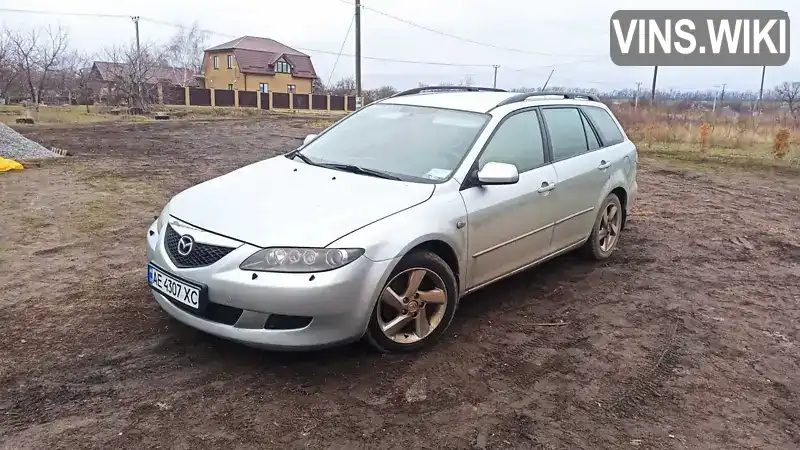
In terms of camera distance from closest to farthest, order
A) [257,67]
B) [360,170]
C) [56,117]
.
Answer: [360,170]
[56,117]
[257,67]

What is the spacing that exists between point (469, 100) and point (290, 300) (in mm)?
2412

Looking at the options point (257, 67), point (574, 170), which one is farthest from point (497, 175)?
point (257, 67)

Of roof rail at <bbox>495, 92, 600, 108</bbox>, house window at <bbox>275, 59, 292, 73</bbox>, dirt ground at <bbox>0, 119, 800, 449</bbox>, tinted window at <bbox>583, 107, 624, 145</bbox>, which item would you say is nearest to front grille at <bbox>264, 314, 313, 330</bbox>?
dirt ground at <bbox>0, 119, 800, 449</bbox>

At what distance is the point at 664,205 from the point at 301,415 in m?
7.26

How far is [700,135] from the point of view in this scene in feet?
56.7

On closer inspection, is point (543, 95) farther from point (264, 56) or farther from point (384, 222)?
point (264, 56)

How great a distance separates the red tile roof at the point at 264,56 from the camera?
56250 mm

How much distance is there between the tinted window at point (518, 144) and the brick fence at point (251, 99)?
3589cm

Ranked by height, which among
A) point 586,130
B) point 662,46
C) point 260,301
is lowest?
point 260,301

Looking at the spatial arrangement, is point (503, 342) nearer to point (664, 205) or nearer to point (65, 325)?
point (65, 325)

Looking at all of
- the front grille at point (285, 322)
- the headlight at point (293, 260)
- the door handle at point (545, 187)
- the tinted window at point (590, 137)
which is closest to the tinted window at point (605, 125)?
the tinted window at point (590, 137)

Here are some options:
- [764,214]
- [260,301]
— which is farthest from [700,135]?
[260,301]

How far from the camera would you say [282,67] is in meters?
58.0

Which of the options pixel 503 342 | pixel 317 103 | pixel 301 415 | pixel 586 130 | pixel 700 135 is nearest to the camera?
pixel 301 415
